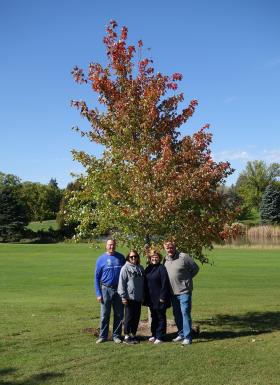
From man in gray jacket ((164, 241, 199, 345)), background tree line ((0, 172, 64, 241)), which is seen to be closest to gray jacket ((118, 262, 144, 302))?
man in gray jacket ((164, 241, 199, 345))

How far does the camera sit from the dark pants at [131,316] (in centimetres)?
1018

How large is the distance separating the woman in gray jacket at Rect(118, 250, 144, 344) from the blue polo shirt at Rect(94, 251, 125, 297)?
0.61 ft

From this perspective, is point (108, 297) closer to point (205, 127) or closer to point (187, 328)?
point (187, 328)

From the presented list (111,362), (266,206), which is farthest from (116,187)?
(266,206)

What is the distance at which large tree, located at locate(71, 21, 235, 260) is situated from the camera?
10.9 m

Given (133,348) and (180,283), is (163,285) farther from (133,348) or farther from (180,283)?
(133,348)

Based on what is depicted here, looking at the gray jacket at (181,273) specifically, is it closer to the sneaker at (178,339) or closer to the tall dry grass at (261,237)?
the sneaker at (178,339)

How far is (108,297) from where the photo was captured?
10180 millimetres

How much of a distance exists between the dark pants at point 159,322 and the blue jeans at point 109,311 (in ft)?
2.29

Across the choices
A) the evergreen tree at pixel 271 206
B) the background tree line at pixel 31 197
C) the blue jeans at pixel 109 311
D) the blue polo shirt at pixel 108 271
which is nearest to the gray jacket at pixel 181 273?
the blue polo shirt at pixel 108 271

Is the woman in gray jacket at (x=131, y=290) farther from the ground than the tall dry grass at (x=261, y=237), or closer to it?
closer to it

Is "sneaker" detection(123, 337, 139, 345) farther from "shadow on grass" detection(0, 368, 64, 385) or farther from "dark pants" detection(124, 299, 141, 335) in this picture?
"shadow on grass" detection(0, 368, 64, 385)

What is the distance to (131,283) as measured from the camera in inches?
397

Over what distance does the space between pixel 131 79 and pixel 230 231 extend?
4385mm
